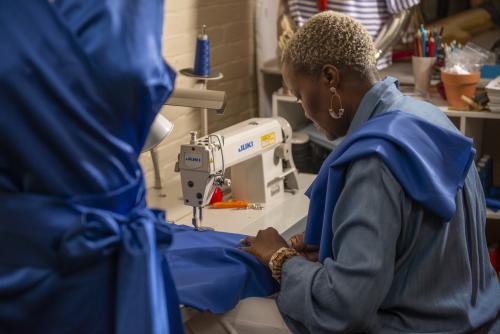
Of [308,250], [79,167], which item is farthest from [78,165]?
[308,250]

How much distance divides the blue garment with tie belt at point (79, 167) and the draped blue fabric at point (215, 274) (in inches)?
18.3

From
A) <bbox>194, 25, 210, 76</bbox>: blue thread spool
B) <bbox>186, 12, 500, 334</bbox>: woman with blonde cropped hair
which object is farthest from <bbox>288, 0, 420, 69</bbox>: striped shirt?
<bbox>186, 12, 500, 334</bbox>: woman with blonde cropped hair

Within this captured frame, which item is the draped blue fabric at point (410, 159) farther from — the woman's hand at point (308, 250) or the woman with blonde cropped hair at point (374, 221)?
the woman's hand at point (308, 250)

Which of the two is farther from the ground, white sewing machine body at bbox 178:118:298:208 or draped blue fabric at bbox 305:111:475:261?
draped blue fabric at bbox 305:111:475:261

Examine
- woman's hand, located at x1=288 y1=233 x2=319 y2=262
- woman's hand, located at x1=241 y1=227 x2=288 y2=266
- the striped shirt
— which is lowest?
woman's hand, located at x1=288 y1=233 x2=319 y2=262

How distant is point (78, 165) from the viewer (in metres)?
1.09

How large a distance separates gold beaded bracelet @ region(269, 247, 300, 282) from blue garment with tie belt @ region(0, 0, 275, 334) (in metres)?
0.53

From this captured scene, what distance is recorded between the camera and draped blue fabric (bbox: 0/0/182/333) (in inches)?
41.1

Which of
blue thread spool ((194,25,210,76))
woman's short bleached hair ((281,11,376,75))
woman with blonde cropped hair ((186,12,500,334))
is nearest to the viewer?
woman with blonde cropped hair ((186,12,500,334))

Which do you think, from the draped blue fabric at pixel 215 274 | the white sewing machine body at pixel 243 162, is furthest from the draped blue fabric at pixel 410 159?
the white sewing machine body at pixel 243 162

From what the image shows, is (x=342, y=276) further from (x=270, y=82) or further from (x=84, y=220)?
(x=270, y=82)

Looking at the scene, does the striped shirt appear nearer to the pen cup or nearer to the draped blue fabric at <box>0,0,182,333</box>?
the pen cup

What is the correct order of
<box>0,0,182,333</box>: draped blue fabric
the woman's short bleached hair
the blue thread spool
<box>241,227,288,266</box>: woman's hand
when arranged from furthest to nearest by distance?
1. the blue thread spool
2. <box>241,227,288,266</box>: woman's hand
3. the woman's short bleached hair
4. <box>0,0,182,333</box>: draped blue fabric

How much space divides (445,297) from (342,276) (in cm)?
27
